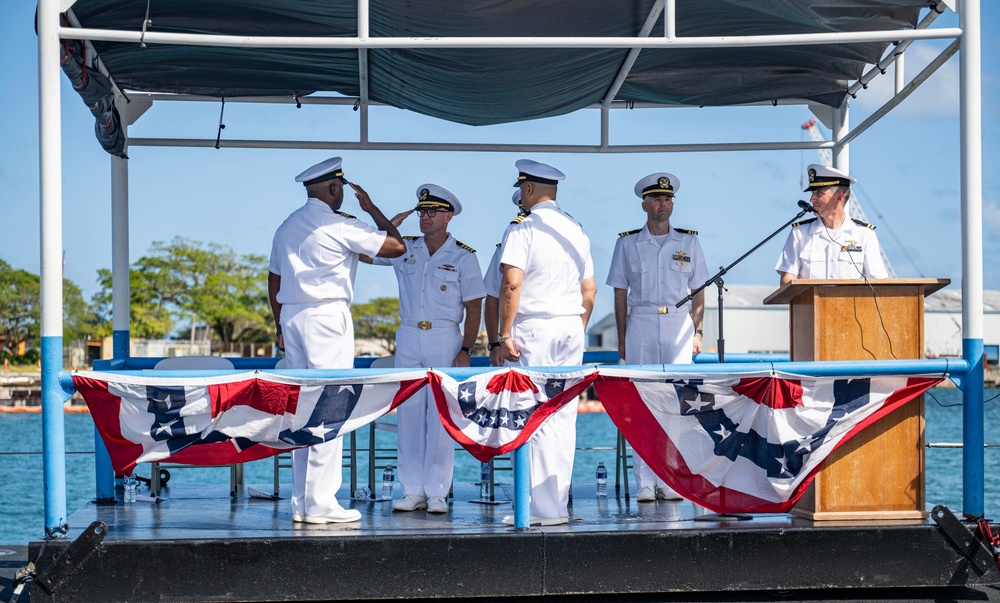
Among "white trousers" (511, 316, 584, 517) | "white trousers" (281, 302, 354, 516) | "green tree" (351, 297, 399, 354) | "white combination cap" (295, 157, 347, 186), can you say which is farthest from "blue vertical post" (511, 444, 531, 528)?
"green tree" (351, 297, 399, 354)

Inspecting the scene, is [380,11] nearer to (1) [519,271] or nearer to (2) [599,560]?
(1) [519,271]

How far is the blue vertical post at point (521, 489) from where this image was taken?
192 inches

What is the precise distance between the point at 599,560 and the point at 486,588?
1.63ft

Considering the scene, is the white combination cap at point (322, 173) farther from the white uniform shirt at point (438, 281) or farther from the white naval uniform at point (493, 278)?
the white naval uniform at point (493, 278)

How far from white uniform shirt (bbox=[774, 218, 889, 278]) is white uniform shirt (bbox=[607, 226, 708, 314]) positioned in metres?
0.54

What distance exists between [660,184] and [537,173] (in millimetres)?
1141

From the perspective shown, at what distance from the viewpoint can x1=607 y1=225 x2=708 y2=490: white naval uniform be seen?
6273 mm

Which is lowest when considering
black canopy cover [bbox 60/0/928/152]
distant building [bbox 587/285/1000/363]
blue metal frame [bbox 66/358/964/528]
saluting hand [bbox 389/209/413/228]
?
distant building [bbox 587/285/1000/363]

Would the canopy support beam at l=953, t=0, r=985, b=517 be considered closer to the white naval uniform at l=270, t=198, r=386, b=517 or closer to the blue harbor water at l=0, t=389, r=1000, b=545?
the blue harbor water at l=0, t=389, r=1000, b=545

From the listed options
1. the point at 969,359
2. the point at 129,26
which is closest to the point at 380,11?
the point at 129,26

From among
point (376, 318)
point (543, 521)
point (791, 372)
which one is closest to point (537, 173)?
point (791, 372)

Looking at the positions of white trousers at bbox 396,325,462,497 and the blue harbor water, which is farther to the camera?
the blue harbor water

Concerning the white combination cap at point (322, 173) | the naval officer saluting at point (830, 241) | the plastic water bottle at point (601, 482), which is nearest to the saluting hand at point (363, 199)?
the white combination cap at point (322, 173)

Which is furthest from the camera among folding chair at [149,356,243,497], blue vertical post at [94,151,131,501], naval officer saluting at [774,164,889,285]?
blue vertical post at [94,151,131,501]
